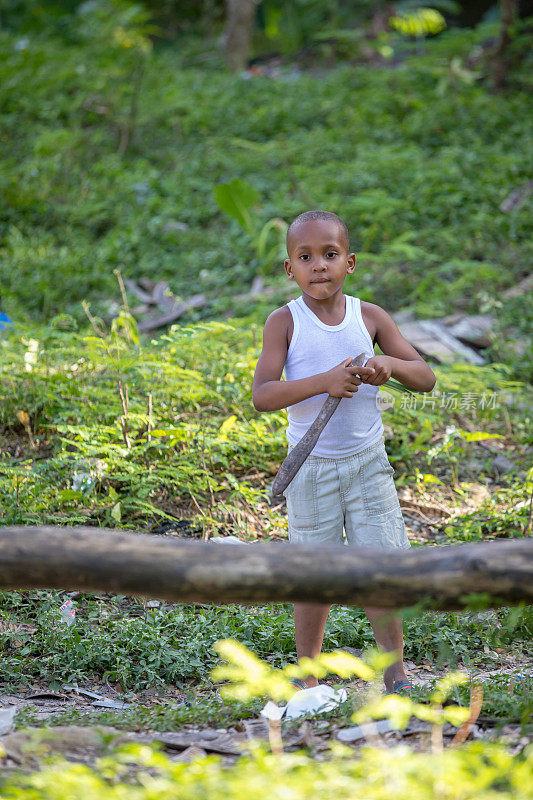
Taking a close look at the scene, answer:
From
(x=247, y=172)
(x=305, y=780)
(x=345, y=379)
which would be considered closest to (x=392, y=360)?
(x=345, y=379)

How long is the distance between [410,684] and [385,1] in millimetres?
14342

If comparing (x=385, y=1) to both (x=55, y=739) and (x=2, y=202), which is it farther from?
(x=55, y=739)

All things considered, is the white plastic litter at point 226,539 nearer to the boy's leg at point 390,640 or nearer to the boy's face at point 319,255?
the boy's leg at point 390,640

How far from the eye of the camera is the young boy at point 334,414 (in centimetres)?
262

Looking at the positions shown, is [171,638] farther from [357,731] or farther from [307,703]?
[357,731]

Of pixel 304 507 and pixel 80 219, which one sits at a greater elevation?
pixel 304 507

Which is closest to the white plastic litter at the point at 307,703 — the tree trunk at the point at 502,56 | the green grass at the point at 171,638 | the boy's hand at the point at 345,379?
the green grass at the point at 171,638

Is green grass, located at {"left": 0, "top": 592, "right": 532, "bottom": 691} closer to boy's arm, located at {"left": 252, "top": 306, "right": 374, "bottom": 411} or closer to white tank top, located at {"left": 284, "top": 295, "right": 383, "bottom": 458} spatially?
white tank top, located at {"left": 284, "top": 295, "right": 383, "bottom": 458}

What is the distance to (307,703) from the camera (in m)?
2.42

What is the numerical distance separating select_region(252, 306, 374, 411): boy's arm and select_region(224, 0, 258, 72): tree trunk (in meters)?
11.6

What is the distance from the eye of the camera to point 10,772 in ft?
5.77

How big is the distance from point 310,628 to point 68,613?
3.63ft

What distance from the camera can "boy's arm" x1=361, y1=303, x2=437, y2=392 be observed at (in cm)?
253

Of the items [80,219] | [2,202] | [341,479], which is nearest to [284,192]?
[80,219]
